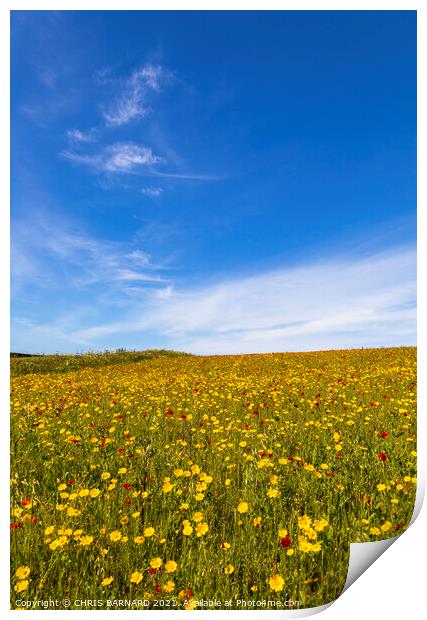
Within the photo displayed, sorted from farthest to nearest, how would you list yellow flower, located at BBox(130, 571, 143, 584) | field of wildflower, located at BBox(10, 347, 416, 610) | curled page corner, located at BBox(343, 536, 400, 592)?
1. curled page corner, located at BBox(343, 536, 400, 592)
2. field of wildflower, located at BBox(10, 347, 416, 610)
3. yellow flower, located at BBox(130, 571, 143, 584)

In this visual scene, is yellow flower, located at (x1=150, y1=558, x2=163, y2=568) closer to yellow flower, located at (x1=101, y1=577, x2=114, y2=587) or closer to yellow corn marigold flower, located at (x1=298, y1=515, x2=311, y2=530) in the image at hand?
yellow flower, located at (x1=101, y1=577, x2=114, y2=587)

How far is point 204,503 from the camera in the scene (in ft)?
9.01

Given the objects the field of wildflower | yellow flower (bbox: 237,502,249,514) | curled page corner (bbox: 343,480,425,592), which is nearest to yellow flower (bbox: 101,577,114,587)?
the field of wildflower

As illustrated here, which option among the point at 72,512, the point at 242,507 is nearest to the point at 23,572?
the point at 72,512

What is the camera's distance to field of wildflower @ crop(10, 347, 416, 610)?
7.13ft

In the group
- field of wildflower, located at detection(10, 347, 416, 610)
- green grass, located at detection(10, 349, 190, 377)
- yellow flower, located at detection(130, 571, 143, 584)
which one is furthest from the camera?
green grass, located at detection(10, 349, 190, 377)

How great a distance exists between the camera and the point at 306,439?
13.2ft

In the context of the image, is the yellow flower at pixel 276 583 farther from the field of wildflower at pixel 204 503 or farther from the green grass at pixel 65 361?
the green grass at pixel 65 361

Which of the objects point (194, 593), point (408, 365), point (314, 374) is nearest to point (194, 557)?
point (194, 593)

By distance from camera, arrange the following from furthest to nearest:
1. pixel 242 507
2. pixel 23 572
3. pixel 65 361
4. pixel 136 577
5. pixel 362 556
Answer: pixel 65 361 < pixel 242 507 < pixel 362 556 < pixel 23 572 < pixel 136 577

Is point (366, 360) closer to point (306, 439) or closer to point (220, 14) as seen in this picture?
point (306, 439)

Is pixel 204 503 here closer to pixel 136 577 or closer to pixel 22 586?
pixel 136 577

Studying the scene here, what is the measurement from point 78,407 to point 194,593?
4422 mm
